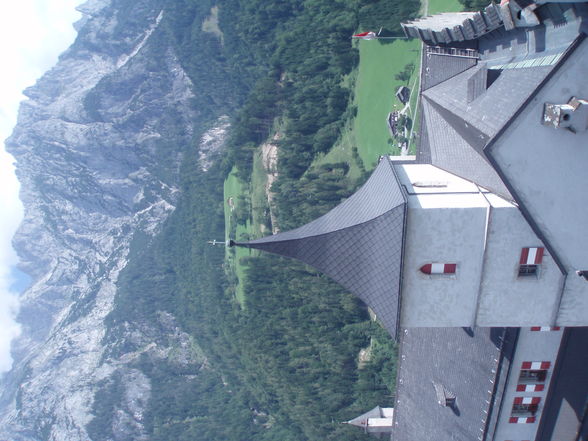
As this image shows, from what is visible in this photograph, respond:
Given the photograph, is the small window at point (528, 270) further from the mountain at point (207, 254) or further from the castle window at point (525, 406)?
the mountain at point (207, 254)

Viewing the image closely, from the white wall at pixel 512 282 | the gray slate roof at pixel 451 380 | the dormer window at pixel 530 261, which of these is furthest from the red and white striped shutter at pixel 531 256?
the gray slate roof at pixel 451 380

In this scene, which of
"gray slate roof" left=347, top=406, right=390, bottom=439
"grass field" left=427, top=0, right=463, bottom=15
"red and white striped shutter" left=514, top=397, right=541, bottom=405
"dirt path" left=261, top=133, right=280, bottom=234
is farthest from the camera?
"dirt path" left=261, top=133, right=280, bottom=234

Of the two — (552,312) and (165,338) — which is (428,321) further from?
(165,338)

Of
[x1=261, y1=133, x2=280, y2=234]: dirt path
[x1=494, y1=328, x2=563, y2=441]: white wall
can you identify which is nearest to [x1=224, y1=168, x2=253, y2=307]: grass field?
[x1=261, y1=133, x2=280, y2=234]: dirt path

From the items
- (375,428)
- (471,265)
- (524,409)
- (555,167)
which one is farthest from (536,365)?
(375,428)

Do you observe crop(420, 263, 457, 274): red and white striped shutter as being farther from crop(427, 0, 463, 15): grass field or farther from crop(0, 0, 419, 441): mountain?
crop(0, 0, 419, 441): mountain

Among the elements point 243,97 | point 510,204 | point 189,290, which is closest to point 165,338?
point 189,290
